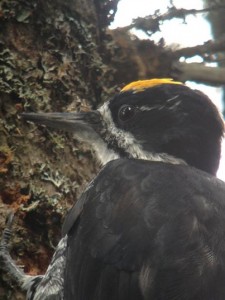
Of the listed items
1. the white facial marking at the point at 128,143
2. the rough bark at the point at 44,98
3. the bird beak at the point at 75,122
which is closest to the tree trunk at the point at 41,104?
the rough bark at the point at 44,98

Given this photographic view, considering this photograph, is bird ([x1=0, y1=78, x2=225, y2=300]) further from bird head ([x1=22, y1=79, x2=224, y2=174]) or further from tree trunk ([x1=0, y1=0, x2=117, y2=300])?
tree trunk ([x1=0, y1=0, x2=117, y2=300])

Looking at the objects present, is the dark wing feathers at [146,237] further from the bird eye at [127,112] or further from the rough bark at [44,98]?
the bird eye at [127,112]

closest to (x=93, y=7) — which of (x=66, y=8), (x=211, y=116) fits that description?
(x=66, y=8)

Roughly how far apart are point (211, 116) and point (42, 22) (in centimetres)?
116

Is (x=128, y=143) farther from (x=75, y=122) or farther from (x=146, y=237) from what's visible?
(x=146, y=237)

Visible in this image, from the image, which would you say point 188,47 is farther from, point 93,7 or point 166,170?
point 166,170

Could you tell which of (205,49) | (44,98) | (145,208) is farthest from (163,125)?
(205,49)

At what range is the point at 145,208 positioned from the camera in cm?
398

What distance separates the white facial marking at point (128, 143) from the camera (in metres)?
4.79

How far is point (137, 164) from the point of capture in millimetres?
4371

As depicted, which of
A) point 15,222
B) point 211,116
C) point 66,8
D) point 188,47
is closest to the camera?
point 15,222

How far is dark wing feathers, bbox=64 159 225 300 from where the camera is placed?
3754 mm

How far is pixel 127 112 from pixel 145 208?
0.99 meters

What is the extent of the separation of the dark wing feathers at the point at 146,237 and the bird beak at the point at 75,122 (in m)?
A: 0.49
